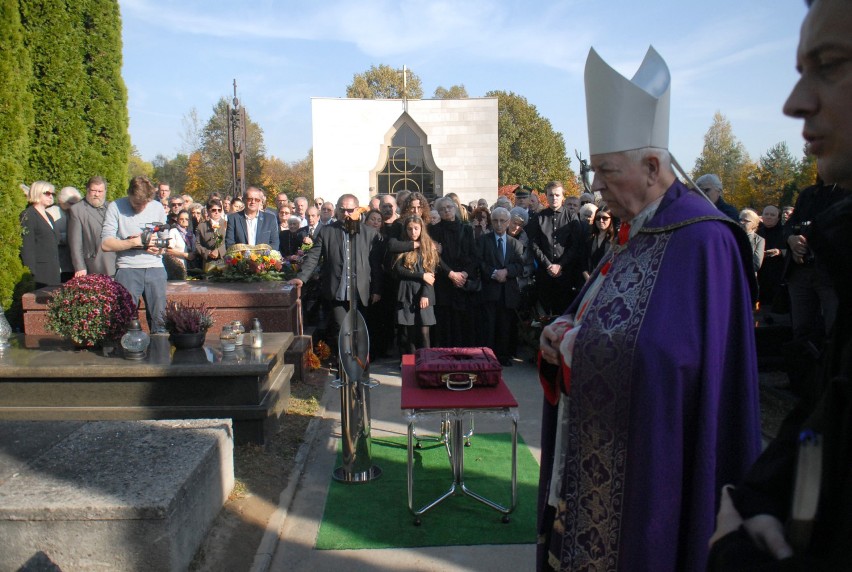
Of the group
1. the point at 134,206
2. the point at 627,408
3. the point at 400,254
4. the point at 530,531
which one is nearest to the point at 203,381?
the point at 134,206

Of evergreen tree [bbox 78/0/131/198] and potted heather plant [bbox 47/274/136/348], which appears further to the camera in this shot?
evergreen tree [bbox 78/0/131/198]

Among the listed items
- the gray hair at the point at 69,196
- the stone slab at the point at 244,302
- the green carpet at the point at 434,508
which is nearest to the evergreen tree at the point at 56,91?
the gray hair at the point at 69,196

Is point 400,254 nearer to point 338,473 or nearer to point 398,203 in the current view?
point 398,203

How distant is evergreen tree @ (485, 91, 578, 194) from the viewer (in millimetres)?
60281

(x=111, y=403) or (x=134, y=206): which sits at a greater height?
(x=134, y=206)

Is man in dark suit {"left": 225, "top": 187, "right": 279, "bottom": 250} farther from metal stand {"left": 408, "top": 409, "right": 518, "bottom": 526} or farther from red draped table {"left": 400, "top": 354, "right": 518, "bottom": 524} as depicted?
metal stand {"left": 408, "top": 409, "right": 518, "bottom": 526}

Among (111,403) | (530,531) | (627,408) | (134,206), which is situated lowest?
(530,531)

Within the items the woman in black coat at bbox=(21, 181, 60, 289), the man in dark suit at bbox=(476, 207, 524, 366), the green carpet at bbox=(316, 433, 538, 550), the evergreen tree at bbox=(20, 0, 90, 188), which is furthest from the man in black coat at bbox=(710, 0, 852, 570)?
the evergreen tree at bbox=(20, 0, 90, 188)

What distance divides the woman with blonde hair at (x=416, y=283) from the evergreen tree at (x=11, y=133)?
4352 mm

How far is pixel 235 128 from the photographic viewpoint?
2125 cm

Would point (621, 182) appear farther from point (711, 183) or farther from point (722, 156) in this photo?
point (722, 156)

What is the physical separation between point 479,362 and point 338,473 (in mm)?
1521

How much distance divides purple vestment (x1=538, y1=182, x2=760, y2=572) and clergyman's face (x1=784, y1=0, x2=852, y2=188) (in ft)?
3.98

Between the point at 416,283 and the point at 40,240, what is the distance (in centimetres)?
450
